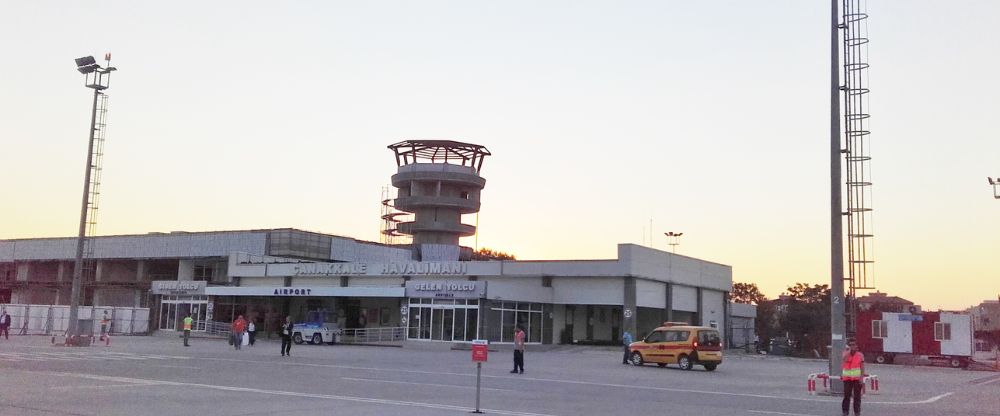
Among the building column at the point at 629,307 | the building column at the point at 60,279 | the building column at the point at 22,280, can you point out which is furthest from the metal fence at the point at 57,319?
the building column at the point at 629,307

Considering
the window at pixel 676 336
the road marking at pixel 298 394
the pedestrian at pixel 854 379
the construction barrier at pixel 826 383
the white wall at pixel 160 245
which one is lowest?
the road marking at pixel 298 394

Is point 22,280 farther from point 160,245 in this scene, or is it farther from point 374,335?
point 374,335

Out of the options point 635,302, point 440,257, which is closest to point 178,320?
point 440,257

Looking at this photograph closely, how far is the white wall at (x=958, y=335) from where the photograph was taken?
43469mm

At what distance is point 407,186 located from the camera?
8025 centimetres

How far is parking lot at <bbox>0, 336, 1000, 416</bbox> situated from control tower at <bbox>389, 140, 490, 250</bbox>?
4475 cm

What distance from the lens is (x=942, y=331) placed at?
145 feet

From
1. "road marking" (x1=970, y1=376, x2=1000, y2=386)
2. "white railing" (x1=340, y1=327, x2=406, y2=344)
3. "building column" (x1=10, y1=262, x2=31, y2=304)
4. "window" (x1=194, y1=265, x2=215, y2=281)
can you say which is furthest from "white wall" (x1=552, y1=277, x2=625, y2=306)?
"building column" (x1=10, y1=262, x2=31, y2=304)

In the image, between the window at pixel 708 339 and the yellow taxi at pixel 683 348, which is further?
the window at pixel 708 339

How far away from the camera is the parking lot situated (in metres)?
16.3

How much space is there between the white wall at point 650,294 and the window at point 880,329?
47.1ft

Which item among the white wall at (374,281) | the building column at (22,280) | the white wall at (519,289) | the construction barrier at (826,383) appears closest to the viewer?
the construction barrier at (826,383)

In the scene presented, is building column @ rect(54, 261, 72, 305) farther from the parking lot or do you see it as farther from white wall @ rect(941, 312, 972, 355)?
white wall @ rect(941, 312, 972, 355)

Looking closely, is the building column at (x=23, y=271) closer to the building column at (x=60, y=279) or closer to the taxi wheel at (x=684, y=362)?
the building column at (x=60, y=279)
